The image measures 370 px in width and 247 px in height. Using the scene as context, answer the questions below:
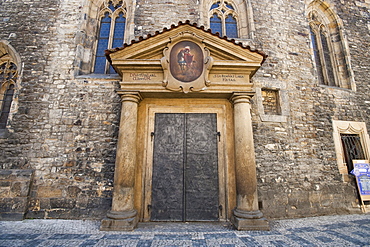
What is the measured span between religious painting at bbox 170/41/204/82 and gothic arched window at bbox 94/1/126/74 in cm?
253

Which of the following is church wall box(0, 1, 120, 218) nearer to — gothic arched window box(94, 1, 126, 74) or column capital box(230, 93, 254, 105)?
gothic arched window box(94, 1, 126, 74)

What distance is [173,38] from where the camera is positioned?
15.2 feet

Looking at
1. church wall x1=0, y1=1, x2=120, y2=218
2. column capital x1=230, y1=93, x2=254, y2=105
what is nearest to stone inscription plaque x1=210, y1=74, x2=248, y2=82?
column capital x1=230, y1=93, x2=254, y2=105

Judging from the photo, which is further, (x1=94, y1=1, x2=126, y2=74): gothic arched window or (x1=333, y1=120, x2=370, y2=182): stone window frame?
(x1=94, y1=1, x2=126, y2=74): gothic arched window

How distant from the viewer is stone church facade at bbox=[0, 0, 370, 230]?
4.56 m

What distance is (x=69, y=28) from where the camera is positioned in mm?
6020

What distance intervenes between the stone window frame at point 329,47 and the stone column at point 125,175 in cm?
685

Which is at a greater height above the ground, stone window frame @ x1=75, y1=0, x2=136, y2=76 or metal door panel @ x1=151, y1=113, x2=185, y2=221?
stone window frame @ x1=75, y1=0, x2=136, y2=76

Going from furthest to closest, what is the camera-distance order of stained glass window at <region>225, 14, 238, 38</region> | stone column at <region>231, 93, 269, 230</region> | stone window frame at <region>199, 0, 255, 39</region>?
stained glass window at <region>225, 14, 238, 38</region>, stone window frame at <region>199, 0, 255, 39</region>, stone column at <region>231, 93, 269, 230</region>

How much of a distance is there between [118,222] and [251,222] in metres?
2.84

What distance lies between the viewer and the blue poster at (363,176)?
564cm

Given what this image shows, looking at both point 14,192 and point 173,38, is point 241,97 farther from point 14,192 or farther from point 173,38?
point 14,192

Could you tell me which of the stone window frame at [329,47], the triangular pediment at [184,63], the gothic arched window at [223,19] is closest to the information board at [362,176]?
the stone window frame at [329,47]

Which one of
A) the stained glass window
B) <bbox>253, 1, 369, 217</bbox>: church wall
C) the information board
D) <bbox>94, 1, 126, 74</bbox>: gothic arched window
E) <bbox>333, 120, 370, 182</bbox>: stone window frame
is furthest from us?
the stained glass window
